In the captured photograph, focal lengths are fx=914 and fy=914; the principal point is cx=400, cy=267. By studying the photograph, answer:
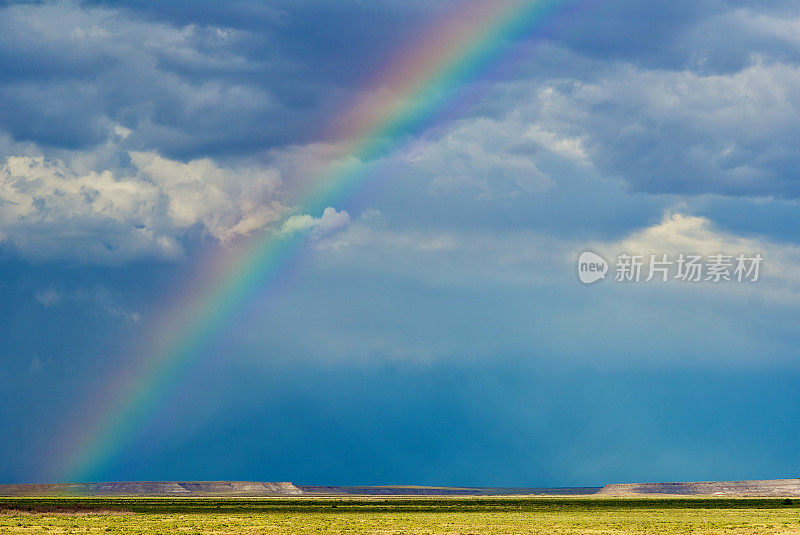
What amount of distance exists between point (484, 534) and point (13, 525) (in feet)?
162

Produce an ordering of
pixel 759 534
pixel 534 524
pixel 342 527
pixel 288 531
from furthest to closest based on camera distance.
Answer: pixel 534 524, pixel 342 527, pixel 288 531, pixel 759 534

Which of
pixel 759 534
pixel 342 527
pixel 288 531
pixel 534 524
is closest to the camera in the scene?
pixel 759 534

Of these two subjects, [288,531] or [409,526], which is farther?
[409,526]

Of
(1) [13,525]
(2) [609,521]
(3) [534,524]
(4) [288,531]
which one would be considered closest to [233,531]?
(4) [288,531]

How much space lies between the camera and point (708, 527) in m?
90.6

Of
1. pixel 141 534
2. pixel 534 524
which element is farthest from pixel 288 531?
pixel 534 524

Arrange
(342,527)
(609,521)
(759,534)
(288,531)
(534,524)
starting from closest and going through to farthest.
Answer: (759,534)
(288,531)
(342,527)
(534,524)
(609,521)

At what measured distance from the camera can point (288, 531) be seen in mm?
86250

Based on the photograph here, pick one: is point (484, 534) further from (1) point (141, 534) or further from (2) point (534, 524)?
(1) point (141, 534)

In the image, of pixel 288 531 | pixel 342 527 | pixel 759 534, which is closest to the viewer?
pixel 759 534

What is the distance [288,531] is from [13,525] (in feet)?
101

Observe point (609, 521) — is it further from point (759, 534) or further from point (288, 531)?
point (288, 531)

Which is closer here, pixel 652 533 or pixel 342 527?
pixel 652 533

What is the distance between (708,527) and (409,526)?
29.9 metres
